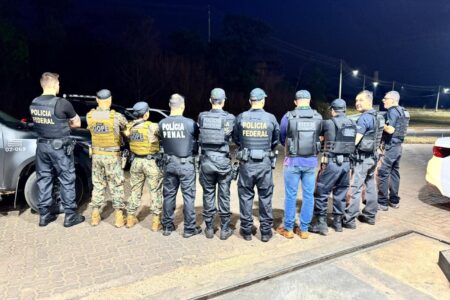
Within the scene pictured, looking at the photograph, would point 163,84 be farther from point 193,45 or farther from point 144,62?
point 193,45

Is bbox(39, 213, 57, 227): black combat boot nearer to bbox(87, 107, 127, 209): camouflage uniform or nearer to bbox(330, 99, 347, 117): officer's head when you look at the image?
bbox(87, 107, 127, 209): camouflage uniform

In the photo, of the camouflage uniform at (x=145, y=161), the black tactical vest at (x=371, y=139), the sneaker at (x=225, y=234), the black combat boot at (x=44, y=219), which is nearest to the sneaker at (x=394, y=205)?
the black tactical vest at (x=371, y=139)

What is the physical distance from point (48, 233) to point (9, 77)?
51.1 ft

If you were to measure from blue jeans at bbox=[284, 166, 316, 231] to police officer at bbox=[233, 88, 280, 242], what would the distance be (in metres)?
0.29

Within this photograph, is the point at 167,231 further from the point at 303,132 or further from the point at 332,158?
the point at 332,158

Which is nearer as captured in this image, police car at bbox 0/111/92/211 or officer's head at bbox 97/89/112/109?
officer's head at bbox 97/89/112/109

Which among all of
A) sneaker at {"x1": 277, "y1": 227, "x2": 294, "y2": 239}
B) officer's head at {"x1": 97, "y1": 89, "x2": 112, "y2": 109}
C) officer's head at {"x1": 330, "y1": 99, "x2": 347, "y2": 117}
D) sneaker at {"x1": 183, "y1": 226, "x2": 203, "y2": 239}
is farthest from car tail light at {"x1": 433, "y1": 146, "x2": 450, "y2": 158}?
officer's head at {"x1": 97, "y1": 89, "x2": 112, "y2": 109}

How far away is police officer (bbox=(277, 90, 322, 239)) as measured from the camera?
4363 millimetres

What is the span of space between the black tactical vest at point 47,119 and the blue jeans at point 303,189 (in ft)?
9.74

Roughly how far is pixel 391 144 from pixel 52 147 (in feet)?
16.2

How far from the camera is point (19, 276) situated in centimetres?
357

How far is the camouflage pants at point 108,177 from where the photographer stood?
4.76 metres

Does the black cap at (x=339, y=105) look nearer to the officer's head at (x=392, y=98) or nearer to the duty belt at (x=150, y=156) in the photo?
the officer's head at (x=392, y=98)

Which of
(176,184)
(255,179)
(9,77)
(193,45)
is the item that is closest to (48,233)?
(176,184)
